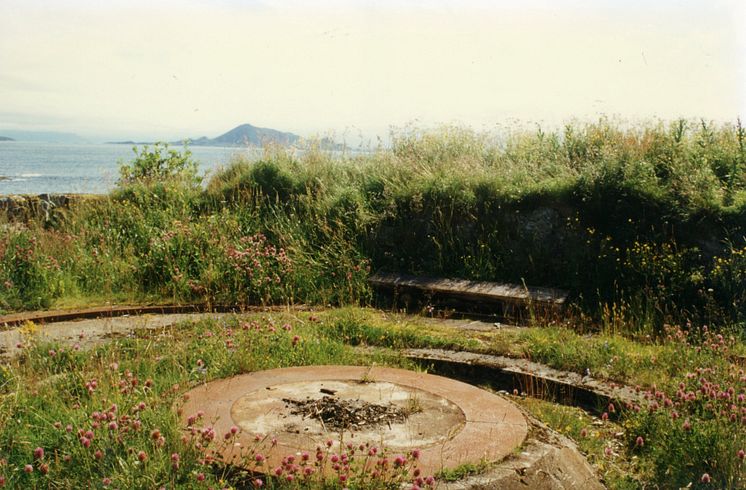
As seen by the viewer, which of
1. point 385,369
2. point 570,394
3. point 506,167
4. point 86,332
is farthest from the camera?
point 506,167

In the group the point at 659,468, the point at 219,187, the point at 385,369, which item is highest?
the point at 219,187

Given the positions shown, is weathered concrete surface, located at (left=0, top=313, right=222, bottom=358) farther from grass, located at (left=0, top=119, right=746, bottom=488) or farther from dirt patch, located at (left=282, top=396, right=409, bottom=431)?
dirt patch, located at (left=282, top=396, right=409, bottom=431)

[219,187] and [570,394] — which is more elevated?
A: [219,187]

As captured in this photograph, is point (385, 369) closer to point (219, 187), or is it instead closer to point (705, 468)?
point (705, 468)

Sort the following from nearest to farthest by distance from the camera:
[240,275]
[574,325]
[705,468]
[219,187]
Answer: [705,468]
[574,325]
[240,275]
[219,187]

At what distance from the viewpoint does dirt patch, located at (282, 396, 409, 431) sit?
4285mm

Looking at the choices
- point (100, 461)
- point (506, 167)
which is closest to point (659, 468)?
point (100, 461)

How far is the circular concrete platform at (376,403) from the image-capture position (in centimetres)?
399

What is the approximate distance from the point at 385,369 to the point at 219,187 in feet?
23.7

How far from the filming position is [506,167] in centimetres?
1117

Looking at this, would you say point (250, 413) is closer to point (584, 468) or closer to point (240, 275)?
point (584, 468)

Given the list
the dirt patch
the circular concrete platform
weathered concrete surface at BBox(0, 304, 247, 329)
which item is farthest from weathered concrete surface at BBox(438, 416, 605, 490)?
weathered concrete surface at BBox(0, 304, 247, 329)

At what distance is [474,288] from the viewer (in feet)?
27.8

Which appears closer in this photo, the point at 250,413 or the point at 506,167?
the point at 250,413
